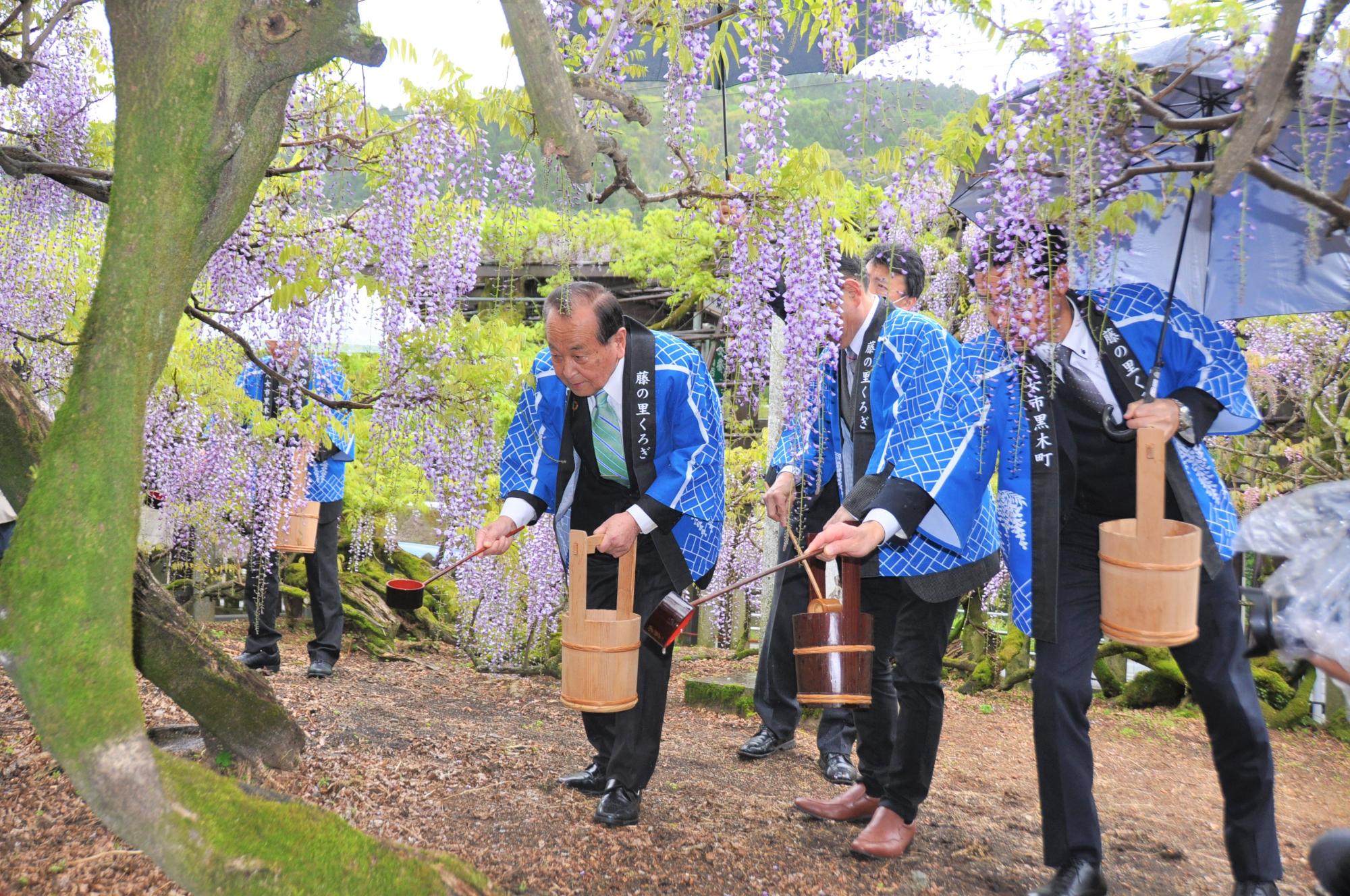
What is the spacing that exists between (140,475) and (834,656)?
1.77 m

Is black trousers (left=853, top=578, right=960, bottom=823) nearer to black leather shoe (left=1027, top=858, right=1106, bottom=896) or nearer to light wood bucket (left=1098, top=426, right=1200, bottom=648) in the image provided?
black leather shoe (left=1027, top=858, right=1106, bottom=896)

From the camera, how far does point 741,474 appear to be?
8195mm

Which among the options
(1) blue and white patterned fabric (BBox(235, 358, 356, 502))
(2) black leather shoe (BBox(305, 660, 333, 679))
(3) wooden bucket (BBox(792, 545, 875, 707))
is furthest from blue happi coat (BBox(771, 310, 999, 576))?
(2) black leather shoe (BBox(305, 660, 333, 679))

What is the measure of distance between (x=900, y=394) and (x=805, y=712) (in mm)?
2418

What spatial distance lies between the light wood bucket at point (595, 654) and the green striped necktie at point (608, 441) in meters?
0.44

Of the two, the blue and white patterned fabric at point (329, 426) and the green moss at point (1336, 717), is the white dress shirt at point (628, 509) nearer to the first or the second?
the blue and white patterned fabric at point (329, 426)

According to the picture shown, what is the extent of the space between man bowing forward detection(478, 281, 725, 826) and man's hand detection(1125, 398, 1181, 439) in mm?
1252

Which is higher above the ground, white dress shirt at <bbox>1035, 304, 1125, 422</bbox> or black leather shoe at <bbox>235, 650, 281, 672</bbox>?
white dress shirt at <bbox>1035, 304, 1125, 422</bbox>

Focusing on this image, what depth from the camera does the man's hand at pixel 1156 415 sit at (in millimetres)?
2633

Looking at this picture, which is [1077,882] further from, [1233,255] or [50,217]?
[50,217]

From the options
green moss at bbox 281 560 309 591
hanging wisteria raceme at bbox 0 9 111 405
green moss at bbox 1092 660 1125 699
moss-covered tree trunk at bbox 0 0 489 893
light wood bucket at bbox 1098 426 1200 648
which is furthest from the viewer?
green moss at bbox 281 560 309 591

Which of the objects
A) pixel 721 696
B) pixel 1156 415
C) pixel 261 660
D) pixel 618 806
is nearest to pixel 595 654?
A: pixel 618 806

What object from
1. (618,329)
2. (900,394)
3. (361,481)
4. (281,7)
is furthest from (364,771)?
(361,481)

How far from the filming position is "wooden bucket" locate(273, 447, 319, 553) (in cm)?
530
